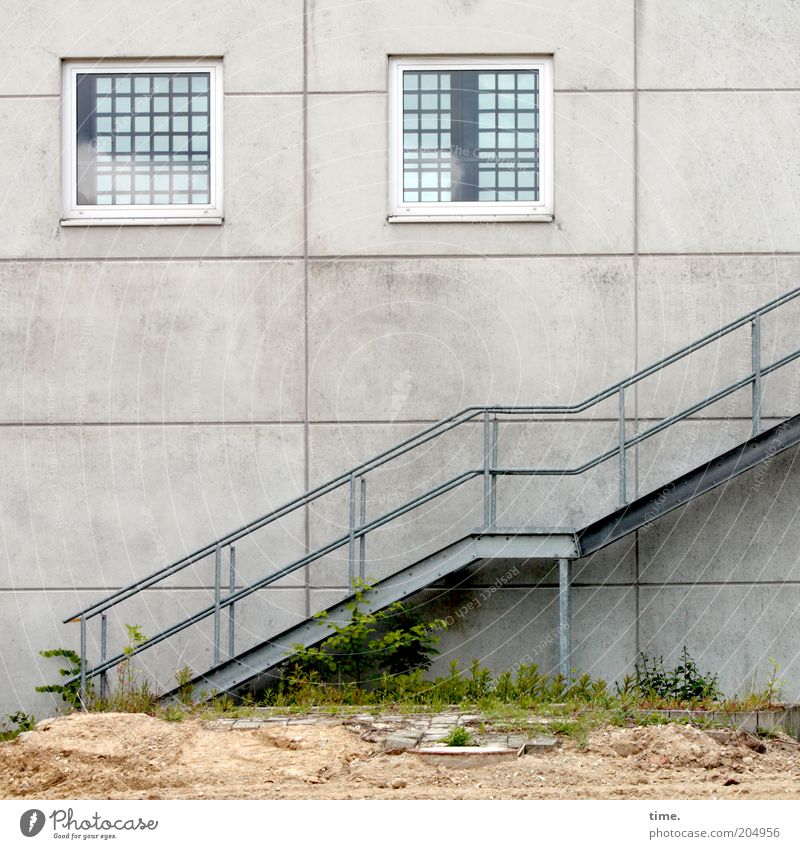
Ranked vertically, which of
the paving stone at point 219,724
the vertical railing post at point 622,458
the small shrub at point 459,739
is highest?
the vertical railing post at point 622,458

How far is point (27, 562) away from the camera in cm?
1101

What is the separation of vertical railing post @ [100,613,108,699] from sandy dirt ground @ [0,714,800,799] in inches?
45.1

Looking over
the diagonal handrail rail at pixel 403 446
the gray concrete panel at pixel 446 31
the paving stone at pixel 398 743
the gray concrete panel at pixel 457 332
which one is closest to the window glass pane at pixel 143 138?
the gray concrete panel at pixel 446 31

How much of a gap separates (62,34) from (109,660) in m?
5.26

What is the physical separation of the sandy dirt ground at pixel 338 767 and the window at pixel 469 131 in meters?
4.59

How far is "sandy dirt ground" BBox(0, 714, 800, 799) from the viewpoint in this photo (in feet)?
25.7

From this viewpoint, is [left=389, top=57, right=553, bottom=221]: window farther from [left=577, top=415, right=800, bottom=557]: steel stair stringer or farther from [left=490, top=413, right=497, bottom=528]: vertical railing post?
[left=577, top=415, right=800, bottom=557]: steel stair stringer

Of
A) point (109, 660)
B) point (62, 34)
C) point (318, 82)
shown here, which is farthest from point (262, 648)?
point (62, 34)

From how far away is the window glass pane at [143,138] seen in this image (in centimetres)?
1127

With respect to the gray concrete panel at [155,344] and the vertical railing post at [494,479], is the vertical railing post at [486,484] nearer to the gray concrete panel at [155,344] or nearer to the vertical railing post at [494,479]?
the vertical railing post at [494,479]

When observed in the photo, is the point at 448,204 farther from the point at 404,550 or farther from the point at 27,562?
the point at 27,562

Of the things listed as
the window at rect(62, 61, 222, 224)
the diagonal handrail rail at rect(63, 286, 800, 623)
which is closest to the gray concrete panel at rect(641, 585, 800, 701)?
the diagonal handrail rail at rect(63, 286, 800, 623)

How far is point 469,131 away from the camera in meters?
11.2

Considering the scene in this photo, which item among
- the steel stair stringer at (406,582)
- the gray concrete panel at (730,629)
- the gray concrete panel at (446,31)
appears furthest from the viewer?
the gray concrete panel at (446,31)
